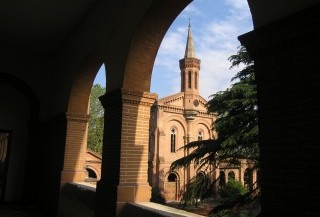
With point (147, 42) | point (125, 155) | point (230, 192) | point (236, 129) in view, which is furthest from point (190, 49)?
point (125, 155)

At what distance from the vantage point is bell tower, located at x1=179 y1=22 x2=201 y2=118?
37.7 m

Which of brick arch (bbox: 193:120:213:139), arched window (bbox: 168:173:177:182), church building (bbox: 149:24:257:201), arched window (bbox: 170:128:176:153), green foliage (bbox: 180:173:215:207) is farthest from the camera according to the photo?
brick arch (bbox: 193:120:213:139)

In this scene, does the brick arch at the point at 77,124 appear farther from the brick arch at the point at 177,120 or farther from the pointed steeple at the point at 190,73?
the pointed steeple at the point at 190,73

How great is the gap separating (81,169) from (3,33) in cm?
420

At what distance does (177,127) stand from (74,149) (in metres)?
29.7

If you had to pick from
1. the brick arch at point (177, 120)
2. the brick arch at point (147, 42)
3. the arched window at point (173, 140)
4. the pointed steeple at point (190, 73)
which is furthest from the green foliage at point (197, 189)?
the pointed steeple at point (190, 73)

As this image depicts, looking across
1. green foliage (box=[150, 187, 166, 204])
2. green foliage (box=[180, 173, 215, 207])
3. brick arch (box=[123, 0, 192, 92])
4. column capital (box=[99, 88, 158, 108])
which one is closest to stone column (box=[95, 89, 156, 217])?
column capital (box=[99, 88, 158, 108])

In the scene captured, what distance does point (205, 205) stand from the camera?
26.1 m

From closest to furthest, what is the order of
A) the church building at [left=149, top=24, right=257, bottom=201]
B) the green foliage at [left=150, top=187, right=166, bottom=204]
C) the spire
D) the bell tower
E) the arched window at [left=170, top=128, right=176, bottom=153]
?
the green foliage at [left=150, top=187, right=166, bottom=204] < the church building at [left=149, top=24, right=257, bottom=201] < the arched window at [left=170, top=128, right=176, bottom=153] < the bell tower < the spire

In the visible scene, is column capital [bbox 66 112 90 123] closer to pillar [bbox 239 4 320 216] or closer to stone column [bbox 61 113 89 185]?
stone column [bbox 61 113 89 185]

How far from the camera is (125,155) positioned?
458 cm

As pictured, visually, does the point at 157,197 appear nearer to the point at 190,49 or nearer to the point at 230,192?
the point at 230,192

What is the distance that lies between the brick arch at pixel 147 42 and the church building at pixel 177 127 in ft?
92.6

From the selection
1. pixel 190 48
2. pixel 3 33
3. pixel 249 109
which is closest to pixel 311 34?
pixel 3 33
